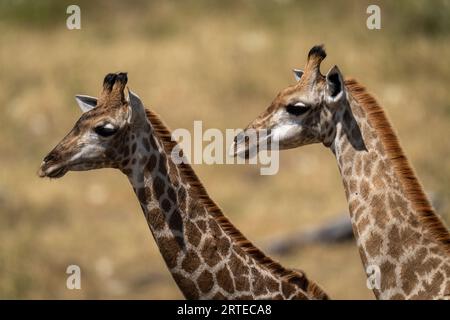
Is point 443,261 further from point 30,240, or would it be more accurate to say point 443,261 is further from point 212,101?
point 212,101

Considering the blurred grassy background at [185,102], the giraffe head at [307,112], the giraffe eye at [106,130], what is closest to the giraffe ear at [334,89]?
the giraffe head at [307,112]

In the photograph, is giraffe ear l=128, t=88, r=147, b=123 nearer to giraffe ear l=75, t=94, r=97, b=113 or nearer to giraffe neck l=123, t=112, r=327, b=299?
giraffe neck l=123, t=112, r=327, b=299

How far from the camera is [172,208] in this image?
12.8 m

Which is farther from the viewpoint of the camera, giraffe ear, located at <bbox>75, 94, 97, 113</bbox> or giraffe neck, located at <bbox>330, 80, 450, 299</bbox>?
giraffe ear, located at <bbox>75, 94, 97, 113</bbox>

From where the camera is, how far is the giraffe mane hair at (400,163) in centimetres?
1227

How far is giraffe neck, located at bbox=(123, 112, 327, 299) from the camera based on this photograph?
1265 centimetres


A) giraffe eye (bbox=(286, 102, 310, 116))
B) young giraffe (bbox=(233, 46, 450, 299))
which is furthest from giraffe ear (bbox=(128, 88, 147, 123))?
giraffe eye (bbox=(286, 102, 310, 116))

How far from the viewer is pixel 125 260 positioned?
85.7 feet

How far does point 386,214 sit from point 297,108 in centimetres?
132

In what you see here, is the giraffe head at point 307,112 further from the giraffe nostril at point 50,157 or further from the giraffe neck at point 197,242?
the giraffe nostril at point 50,157

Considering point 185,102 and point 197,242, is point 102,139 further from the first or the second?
point 185,102

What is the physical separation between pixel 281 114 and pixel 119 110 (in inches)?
60.6

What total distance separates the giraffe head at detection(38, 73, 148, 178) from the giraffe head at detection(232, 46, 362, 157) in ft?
3.84

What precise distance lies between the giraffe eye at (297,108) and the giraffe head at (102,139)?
136 centimetres
